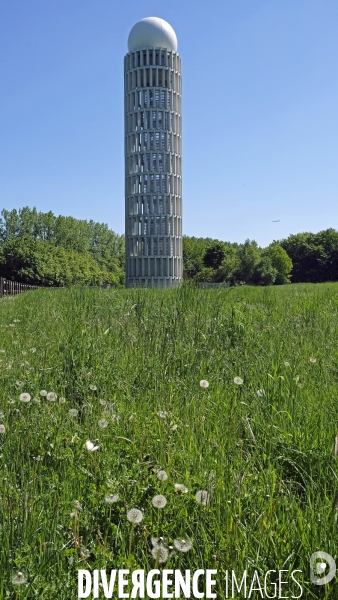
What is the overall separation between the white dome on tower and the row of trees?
21.2 metres

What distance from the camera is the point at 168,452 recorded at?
1508 millimetres

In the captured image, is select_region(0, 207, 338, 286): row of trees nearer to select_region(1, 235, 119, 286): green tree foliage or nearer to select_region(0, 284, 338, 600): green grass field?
select_region(1, 235, 119, 286): green tree foliage

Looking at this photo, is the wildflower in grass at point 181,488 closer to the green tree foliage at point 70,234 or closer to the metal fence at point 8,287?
the metal fence at point 8,287

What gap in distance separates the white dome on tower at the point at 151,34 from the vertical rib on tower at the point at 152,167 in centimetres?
133

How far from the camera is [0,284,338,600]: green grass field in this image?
107 cm

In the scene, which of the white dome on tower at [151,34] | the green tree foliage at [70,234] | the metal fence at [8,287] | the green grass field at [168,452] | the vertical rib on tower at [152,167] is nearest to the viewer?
the green grass field at [168,452]

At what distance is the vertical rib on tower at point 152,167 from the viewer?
4166 cm

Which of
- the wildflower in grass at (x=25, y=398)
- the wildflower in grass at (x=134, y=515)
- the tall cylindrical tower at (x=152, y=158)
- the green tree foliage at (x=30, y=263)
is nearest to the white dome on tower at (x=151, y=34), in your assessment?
the tall cylindrical tower at (x=152, y=158)

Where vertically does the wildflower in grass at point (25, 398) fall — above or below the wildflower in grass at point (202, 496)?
above

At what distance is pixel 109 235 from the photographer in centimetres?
7662

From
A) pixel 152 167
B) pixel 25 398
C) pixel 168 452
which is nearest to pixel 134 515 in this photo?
pixel 168 452

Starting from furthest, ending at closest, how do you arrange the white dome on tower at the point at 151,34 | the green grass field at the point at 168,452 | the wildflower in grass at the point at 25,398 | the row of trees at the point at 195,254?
the row of trees at the point at 195,254 < the white dome on tower at the point at 151,34 < the wildflower in grass at the point at 25,398 < the green grass field at the point at 168,452

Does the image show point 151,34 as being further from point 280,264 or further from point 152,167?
point 280,264

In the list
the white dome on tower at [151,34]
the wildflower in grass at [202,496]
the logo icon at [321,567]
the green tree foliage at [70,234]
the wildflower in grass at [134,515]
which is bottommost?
the logo icon at [321,567]
